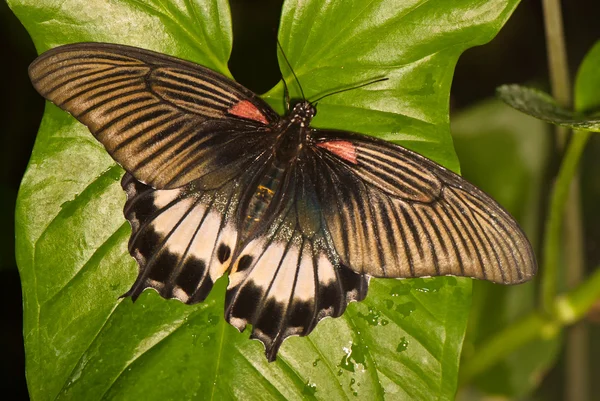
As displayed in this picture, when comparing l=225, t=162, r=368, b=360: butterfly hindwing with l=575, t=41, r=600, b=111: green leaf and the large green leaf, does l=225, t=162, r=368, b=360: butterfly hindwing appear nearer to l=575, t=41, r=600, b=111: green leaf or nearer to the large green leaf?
the large green leaf

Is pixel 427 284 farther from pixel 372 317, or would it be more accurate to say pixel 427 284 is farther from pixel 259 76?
pixel 259 76

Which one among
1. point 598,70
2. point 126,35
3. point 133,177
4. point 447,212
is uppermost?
point 598,70

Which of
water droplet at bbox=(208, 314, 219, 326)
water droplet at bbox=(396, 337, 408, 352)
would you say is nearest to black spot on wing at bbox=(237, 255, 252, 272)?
water droplet at bbox=(208, 314, 219, 326)

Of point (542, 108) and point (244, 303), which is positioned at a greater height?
point (542, 108)

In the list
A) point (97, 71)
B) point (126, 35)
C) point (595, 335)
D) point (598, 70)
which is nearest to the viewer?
point (97, 71)

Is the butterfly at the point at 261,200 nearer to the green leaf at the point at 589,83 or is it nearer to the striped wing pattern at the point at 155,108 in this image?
the striped wing pattern at the point at 155,108

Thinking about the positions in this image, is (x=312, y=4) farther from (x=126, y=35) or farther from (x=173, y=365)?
(x=173, y=365)

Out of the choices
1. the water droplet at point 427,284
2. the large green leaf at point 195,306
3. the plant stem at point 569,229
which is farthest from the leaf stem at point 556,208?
the water droplet at point 427,284

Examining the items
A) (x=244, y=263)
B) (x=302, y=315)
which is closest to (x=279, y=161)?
(x=244, y=263)

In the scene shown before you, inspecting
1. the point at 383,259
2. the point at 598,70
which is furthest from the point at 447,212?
the point at 598,70
